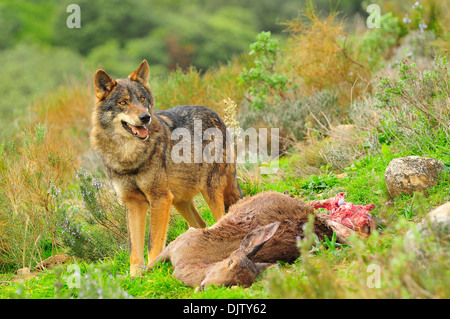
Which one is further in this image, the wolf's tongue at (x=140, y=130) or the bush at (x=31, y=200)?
the bush at (x=31, y=200)

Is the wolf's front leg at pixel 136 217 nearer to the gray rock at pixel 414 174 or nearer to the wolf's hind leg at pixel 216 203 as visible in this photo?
the wolf's hind leg at pixel 216 203

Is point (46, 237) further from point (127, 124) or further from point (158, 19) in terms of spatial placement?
point (158, 19)

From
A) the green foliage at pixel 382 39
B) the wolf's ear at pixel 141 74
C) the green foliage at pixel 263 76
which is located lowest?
the wolf's ear at pixel 141 74

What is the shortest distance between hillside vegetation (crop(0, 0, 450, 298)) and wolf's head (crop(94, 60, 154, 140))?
1.37m

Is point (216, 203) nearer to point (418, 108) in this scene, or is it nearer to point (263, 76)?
point (418, 108)

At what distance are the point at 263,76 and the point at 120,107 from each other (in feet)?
18.0

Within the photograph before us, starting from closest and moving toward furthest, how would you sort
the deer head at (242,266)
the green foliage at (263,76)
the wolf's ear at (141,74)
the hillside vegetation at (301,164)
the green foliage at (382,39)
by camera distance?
the hillside vegetation at (301,164) → the deer head at (242,266) → the wolf's ear at (141,74) → the green foliage at (263,76) → the green foliage at (382,39)

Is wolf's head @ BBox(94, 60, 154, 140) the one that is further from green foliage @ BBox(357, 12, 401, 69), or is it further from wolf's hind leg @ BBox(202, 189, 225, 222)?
green foliage @ BBox(357, 12, 401, 69)

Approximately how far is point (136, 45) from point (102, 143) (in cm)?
2941

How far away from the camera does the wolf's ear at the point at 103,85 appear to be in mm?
5869

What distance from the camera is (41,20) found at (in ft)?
140

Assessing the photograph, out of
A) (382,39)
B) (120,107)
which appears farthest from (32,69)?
(120,107)

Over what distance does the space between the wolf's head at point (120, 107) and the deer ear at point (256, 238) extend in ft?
6.30

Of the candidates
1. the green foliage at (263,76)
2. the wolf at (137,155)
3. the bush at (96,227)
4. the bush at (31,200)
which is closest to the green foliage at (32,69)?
the green foliage at (263,76)
